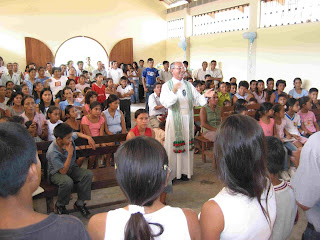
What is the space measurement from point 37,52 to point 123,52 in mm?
3400

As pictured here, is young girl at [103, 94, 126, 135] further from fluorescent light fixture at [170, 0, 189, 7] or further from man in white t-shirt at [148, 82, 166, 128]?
fluorescent light fixture at [170, 0, 189, 7]

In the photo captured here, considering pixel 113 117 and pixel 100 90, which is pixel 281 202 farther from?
pixel 100 90

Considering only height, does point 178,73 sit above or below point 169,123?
above

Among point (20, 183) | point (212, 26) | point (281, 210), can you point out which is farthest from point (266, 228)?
point (212, 26)

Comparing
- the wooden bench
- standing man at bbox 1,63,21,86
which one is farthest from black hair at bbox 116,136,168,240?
standing man at bbox 1,63,21,86

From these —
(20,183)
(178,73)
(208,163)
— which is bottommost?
(208,163)

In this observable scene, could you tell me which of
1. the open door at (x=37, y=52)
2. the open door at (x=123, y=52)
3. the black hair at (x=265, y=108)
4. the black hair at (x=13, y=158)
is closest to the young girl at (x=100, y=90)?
the black hair at (x=265, y=108)

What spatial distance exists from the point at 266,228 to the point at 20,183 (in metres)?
1.02

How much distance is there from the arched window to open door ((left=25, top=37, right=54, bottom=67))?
6.06 feet

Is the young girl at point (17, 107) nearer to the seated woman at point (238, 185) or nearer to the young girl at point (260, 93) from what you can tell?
A: the seated woman at point (238, 185)

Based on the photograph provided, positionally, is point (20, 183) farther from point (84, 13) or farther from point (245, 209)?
point (84, 13)

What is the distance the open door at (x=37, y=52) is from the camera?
1095cm

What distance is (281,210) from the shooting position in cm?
160

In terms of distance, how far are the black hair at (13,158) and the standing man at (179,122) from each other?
3032mm
